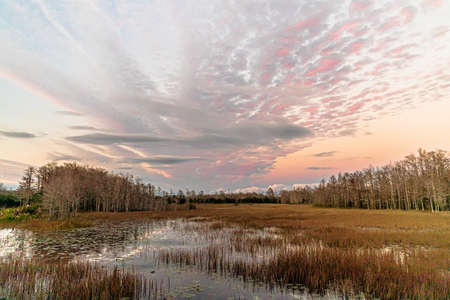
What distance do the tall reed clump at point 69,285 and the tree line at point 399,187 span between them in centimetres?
7487

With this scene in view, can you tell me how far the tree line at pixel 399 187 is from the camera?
6089cm

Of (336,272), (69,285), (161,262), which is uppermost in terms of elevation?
(69,285)

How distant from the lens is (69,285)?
9055 millimetres

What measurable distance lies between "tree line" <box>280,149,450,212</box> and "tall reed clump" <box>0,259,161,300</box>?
7487cm

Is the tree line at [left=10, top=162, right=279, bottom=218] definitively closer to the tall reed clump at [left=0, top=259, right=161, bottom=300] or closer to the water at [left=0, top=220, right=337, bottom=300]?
the water at [left=0, top=220, right=337, bottom=300]

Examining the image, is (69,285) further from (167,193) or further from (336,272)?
(167,193)

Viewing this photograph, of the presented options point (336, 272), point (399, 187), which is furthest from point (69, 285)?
point (399, 187)

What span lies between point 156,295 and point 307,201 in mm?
154696

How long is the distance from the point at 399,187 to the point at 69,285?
312 feet

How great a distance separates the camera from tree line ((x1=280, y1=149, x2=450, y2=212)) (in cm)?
6089

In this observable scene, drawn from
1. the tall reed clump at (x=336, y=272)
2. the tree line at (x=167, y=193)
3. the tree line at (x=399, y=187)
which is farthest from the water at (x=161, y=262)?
the tree line at (x=399, y=187)

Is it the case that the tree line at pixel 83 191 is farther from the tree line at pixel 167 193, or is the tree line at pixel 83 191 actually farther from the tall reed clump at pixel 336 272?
the tall reed clump at pixel 336 272

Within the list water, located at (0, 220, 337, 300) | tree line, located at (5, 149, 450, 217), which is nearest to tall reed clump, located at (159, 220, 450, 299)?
water, located at (0, 220, 337, 300)

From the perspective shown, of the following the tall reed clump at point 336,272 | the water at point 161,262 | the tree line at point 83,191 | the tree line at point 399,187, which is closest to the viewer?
the tall reed clump at point 336,272
